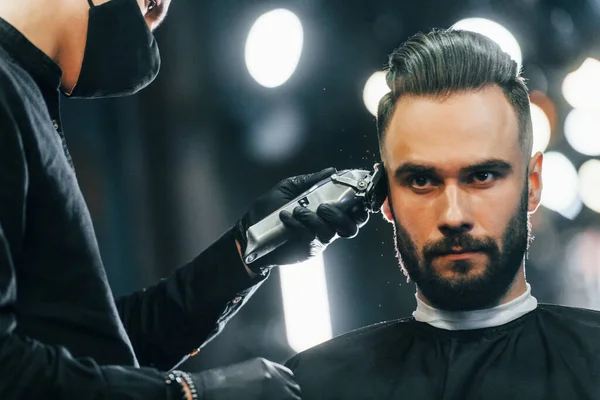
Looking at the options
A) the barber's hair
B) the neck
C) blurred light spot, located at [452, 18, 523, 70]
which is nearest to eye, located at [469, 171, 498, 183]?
the barber's hair

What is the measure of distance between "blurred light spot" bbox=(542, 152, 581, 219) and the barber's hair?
1.85m

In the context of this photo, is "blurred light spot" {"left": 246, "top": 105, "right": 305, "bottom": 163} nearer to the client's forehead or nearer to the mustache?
the client's forehead

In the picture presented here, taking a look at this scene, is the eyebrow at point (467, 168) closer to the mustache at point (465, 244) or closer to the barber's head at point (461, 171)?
the barber's head at point (461, 171)

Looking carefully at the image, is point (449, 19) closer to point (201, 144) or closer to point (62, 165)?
point (201, 144)

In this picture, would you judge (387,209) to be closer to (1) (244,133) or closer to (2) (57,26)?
(2) (57,26)

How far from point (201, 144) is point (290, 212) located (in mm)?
1348

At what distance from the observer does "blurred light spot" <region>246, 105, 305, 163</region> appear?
2951 millimetres

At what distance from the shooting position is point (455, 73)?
1.65 m

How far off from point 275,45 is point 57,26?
149 centimetres

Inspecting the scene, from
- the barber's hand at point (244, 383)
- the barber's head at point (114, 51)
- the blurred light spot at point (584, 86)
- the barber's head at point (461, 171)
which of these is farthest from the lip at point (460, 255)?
the blurred light spot at point (584, 86)

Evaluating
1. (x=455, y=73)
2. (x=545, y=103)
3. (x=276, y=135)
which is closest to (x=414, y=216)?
(x=455, y=73)

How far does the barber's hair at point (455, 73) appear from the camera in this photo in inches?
64.5

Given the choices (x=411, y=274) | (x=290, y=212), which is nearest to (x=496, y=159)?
(x=411, y=274)

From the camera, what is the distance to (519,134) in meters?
1.61
